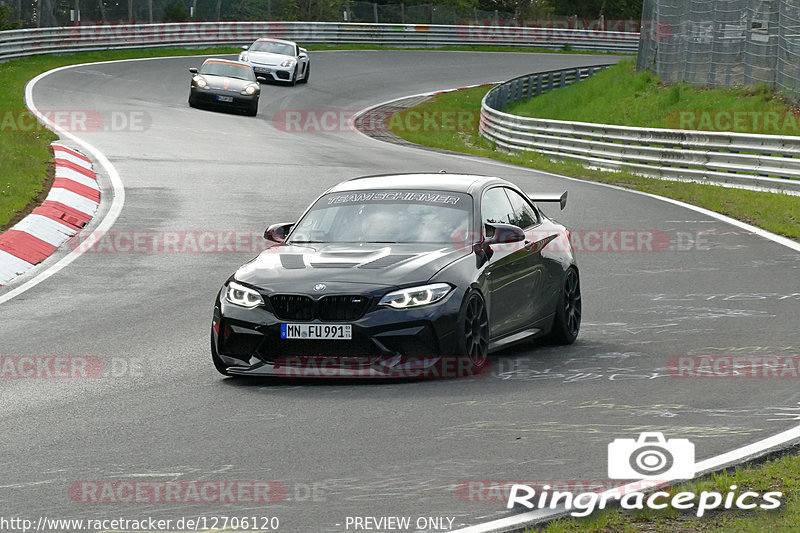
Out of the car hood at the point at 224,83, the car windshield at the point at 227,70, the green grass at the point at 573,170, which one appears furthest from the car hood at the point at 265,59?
the car hood at the point at 224,83

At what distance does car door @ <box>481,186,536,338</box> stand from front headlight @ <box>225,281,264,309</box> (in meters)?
1.69

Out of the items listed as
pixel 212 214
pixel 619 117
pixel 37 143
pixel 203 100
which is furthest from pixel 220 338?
pixel 619 117

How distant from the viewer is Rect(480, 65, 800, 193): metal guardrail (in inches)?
863

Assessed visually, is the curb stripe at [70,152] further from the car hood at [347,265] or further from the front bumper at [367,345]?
the front bumper at [367,345]

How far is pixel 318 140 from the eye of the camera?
105 ft

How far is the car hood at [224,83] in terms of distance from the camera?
35406 millimetres

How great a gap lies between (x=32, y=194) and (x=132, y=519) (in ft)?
41.7

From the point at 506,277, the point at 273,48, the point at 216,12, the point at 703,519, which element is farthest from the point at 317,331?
the point at 216,12

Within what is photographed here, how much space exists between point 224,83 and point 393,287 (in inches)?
1085

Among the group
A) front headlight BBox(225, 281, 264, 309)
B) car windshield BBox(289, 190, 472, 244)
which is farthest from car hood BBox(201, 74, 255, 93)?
front headlight BBox(225, 281, 264, 309)

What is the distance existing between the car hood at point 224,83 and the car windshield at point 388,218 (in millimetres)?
25637

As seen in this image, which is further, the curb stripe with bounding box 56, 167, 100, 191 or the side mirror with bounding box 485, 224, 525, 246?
the curb stripe with bounding box 56, 167, 100, 191

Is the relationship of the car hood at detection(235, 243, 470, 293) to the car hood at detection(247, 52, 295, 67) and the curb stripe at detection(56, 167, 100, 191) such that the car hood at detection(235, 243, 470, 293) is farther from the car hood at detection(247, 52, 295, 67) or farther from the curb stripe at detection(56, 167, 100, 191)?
the car hood at detection(247, 52, 295, 67)

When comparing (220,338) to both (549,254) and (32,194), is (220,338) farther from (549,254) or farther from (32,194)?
(32,194)
